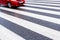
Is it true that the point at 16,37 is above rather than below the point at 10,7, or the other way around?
above

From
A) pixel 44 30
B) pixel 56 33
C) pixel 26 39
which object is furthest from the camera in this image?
pixel 44 30

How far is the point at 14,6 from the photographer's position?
449 inches

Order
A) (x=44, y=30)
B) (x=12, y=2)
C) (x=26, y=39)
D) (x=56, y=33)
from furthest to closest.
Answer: (x=12, y=2) → (x=44, y=30) → (x=56, y=33) → (x=26, y=39)

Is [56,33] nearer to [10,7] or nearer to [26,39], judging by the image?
[26,39]

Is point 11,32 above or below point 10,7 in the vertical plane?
above

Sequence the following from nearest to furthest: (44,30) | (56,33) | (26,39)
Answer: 1. (26,39)
2. (56,33)
3. (44,30)

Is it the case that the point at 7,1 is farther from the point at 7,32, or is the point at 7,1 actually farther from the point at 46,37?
the point at 46,37

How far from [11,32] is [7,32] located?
0.14m

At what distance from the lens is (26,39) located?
14.4 ft

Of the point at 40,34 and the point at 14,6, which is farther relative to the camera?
the point at 14,6

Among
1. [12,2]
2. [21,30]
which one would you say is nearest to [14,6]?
[12,2]

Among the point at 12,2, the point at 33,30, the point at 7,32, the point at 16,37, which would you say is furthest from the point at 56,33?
the point at 12,2

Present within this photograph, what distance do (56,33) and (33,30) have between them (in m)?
0.81

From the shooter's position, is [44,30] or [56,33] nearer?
[56,33]
